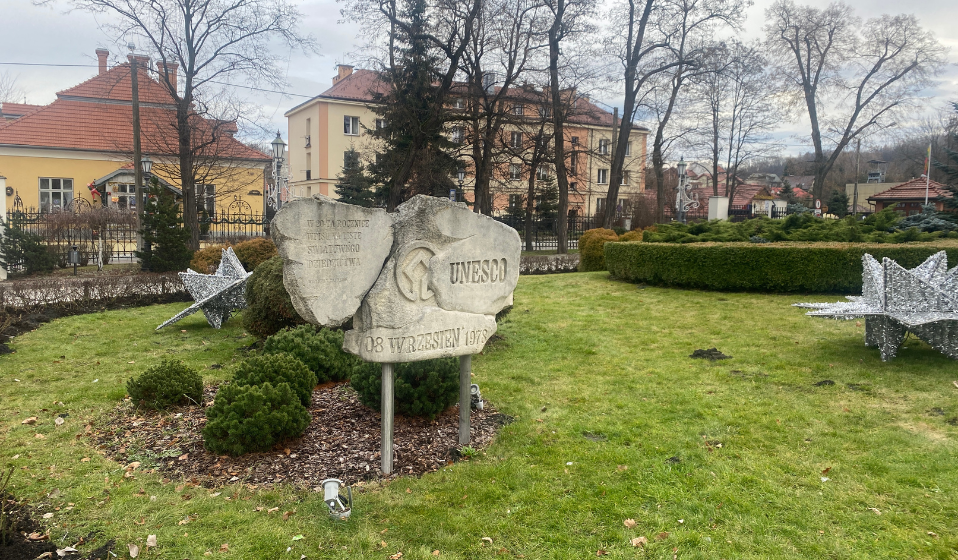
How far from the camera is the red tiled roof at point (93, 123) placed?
31469mm

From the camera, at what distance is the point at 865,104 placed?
33.0 meters

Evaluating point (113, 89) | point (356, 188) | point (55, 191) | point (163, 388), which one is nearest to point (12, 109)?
point (113, 89)

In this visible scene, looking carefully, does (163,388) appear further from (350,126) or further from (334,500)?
(350,126)

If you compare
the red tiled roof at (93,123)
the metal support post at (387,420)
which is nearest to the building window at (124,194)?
the red tiled roof at (93,123)

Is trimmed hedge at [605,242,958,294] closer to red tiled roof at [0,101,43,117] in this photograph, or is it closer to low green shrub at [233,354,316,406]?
low green shrub at [233,354,316,406]

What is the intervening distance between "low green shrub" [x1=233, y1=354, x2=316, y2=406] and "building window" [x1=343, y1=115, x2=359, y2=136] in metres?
38.4

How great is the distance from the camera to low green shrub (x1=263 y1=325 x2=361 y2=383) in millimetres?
6836

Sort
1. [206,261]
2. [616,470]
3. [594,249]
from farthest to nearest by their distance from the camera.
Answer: [594,249] → [206,261] → [616,470]

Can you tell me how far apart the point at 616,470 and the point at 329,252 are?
2901 millimetres

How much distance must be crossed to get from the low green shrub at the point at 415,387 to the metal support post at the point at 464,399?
1.76 ft

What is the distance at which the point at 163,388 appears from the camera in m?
6.08

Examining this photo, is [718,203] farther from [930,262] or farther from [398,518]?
[398,518]

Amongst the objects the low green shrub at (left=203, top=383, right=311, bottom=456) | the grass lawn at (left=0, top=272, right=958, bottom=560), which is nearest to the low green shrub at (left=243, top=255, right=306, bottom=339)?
the grass lawn at (left=0, top=272, right=958, bottom=560)

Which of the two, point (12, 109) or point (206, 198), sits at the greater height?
point (12, 109)
